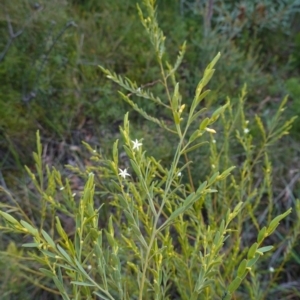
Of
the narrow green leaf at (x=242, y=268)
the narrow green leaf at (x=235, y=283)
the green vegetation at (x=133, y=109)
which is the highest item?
the narrow green leaf at (x=242, y=268)

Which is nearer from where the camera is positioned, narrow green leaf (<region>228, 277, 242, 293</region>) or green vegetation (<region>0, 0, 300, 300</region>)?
narrow green leaf (<region>228, 277, 242, 293</region>)

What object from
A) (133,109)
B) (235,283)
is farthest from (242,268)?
(133,109)

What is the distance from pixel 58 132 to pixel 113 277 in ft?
5.33

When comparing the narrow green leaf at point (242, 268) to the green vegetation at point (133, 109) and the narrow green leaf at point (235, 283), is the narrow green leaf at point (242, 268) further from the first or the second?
the green vegetation at point (133, 109)

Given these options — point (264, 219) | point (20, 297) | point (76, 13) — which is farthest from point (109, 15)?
point (20, 297)

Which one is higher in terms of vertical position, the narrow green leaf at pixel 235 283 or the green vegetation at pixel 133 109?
the narrow green leaf at pixel 235 283

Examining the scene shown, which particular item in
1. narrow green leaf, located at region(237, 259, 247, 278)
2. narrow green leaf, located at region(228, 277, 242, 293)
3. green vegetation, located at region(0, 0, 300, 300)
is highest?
narrow green leaf, located at region(237, 259, 247, 278)

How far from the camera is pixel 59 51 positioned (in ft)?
9.75

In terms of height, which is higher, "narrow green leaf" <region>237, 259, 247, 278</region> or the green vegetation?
"narrow green leaf" <region>237, 259, 247, 278</region>

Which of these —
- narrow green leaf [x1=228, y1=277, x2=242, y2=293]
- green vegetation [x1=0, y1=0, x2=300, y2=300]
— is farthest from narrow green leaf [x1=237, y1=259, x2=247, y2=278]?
green vegetation [x1=0, y1=0, x2=300, y2=300]

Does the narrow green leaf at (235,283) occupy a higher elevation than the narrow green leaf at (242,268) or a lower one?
lower

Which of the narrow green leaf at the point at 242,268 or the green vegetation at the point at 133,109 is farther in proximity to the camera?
the green vegetation at the point at 133,109

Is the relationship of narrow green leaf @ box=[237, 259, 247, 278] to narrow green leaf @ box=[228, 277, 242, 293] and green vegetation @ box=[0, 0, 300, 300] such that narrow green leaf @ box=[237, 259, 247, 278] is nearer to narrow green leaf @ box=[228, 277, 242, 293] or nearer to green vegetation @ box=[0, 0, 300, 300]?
narrow green leaf @ box=[228, 277, 242, 293]

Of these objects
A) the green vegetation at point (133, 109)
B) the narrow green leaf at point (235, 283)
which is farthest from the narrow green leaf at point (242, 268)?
the green vegetation at point (133, 109)
